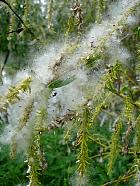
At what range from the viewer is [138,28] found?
110 centimetres

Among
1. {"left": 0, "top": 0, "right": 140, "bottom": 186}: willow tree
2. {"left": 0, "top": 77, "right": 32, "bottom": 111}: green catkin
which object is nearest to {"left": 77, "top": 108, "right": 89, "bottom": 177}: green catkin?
{"left": 0, "top": 0, "right": 140, "bottom": 186}: willow tree

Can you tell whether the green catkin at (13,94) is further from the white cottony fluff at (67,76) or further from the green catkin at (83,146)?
the green catkin at (83,146)

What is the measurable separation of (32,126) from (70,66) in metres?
0.14

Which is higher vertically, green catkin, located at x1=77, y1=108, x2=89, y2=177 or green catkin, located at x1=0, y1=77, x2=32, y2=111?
green catkin, located at x1=0, y1=77, x2=32, y2=111

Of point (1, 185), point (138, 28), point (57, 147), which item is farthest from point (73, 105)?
point (57, 147)

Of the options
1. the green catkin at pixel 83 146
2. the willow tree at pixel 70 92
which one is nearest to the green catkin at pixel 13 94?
the willow tree at pixel 70 92

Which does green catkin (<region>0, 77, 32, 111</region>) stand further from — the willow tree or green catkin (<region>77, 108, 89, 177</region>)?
green catkin (<region>77, 108, 89, 177</region>)

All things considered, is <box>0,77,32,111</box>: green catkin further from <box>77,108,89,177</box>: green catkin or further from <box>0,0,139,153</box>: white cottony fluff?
<box>77,108,89,177</box>: green catkin

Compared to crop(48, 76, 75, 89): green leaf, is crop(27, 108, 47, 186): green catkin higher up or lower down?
lower down

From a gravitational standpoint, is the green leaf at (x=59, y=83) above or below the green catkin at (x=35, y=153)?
above

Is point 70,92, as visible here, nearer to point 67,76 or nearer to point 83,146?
point 67,76

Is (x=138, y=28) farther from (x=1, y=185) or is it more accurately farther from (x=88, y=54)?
(x=1, y=185)

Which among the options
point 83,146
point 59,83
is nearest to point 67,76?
point 59,83

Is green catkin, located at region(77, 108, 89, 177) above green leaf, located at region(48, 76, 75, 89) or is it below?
below
